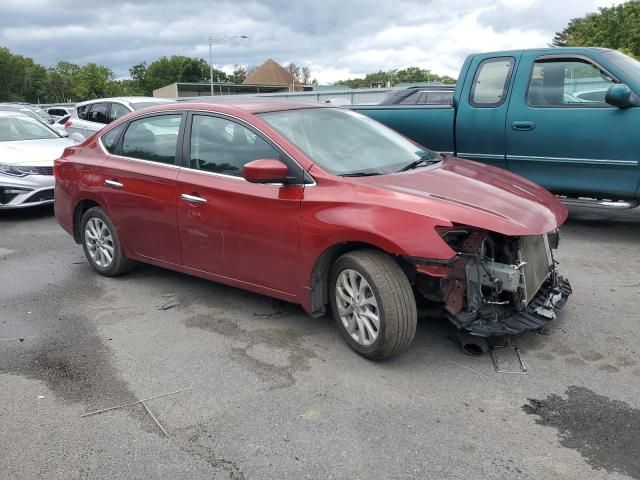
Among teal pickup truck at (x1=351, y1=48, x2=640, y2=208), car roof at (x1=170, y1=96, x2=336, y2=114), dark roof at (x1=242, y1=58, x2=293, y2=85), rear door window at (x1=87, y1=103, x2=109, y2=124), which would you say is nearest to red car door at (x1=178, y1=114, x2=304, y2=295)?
car roof at (x1=170, y1=96, x2=336, y2=114)

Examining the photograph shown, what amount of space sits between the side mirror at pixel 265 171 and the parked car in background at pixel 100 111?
7975 mm

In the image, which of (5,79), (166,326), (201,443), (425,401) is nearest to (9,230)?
(166,326)

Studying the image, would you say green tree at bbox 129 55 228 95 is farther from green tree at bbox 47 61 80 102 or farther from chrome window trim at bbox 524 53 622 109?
chrome window trim at bbox 524 53 622 109

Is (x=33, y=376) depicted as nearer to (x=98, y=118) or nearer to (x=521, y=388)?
(x=521, y=388)

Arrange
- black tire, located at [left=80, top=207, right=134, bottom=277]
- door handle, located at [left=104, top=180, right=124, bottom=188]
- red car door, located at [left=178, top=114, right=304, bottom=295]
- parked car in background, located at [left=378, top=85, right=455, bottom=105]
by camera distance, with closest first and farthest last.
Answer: red car door, located at [left=178, top=114, right=304, bottom=295], door handle, located at [left=104, top=180, right=124, bottom=188], black tire, located at [left=80, top=207, right=134, bottom=277], parked car in background, located at [left=378, top=85, right=455, bottom=105]

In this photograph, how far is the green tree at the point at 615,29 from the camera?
3947cm

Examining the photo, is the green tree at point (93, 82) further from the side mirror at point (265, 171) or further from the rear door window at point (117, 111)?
the side mirror at point (265, 171)

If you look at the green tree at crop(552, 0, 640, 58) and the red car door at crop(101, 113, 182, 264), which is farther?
the green tree at crop(552, 0, 640, 58)

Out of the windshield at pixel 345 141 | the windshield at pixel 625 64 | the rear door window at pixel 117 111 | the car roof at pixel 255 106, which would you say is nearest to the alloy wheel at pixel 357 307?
the windshield at pixel 345 141

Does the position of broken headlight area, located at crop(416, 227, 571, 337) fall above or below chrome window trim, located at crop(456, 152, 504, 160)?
below

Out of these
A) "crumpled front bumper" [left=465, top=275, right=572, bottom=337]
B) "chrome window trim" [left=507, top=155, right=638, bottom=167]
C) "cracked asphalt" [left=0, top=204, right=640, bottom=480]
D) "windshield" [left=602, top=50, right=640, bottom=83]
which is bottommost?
"cracked asphalt" [left=0, top=204, right=640, bottom=480]

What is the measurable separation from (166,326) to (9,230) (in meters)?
4.50

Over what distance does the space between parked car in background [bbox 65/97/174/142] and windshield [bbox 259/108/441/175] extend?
Answer: 7.27m

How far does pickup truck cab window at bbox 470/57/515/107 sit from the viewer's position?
6.86m
